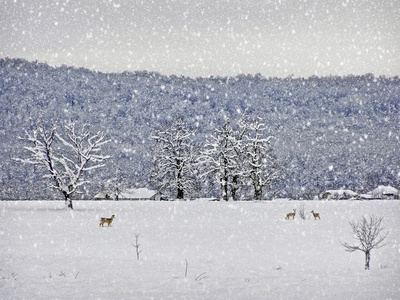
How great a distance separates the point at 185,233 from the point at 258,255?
7393 mm

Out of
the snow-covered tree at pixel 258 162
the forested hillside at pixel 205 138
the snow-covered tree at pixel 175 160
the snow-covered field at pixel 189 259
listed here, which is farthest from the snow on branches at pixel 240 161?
the forested hillside at pixel 205 138

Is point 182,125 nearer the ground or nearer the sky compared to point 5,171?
nearer the sky

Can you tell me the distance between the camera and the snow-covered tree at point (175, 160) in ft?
178

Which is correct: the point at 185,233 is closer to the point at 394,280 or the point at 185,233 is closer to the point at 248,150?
the point at 394,280

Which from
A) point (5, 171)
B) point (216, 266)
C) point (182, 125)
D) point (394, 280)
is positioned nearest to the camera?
point (394, 280)

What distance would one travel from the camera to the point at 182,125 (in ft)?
188

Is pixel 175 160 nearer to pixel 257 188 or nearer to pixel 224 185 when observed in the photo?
pixel 224 185

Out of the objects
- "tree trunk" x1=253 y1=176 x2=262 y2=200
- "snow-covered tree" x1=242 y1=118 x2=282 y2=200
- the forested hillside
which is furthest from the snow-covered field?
the forested hillside

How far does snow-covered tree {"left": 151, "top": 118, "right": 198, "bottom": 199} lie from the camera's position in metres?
54.4

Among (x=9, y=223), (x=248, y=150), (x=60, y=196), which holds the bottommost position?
(x=60, y=196)

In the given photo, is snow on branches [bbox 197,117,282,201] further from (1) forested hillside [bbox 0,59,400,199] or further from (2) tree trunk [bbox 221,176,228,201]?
(1) forested hillside [bbox 0,59,400,199]

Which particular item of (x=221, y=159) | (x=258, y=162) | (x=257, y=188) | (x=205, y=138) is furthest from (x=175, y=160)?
Result: (x=205, y=138)

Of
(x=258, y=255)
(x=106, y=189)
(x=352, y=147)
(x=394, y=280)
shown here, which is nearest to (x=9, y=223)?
(x=258, y=255)

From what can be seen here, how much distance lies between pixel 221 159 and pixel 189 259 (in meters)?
35.1
